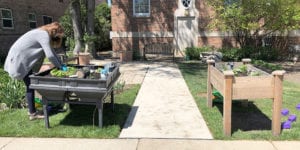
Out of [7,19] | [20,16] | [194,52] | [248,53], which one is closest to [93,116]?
[194,52]

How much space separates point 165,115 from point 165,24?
12.3 meters

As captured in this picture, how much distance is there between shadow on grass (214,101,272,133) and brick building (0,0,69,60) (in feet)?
52.5

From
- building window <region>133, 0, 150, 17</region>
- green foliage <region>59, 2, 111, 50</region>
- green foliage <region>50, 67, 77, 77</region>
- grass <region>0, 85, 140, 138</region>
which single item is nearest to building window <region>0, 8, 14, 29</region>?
green foliage <region>59, 2, 111, 50</region>

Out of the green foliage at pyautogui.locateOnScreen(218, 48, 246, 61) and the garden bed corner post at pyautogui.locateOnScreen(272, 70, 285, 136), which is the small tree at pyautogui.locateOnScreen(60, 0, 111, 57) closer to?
the green foliage at pyautogui.locateOnScreen(218, 48, 246, 61)

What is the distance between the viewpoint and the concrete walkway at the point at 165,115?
5.09m

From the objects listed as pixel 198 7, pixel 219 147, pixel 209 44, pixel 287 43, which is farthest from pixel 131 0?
pixel 219 147

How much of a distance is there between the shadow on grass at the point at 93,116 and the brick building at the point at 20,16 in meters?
14.2

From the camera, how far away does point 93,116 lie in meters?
5.43

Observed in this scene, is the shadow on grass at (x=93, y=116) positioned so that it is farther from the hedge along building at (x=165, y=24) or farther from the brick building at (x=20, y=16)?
the brick building at (x=20, y=16)

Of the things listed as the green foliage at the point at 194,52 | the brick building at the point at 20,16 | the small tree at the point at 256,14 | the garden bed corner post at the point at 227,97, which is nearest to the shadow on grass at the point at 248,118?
the garden bed corner post at the point at 227,97

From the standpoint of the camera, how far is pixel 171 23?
17.8m

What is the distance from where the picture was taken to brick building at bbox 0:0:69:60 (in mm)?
19266

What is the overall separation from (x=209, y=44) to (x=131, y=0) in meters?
5.28

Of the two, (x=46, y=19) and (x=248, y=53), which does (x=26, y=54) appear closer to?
(x=248, y=53)
